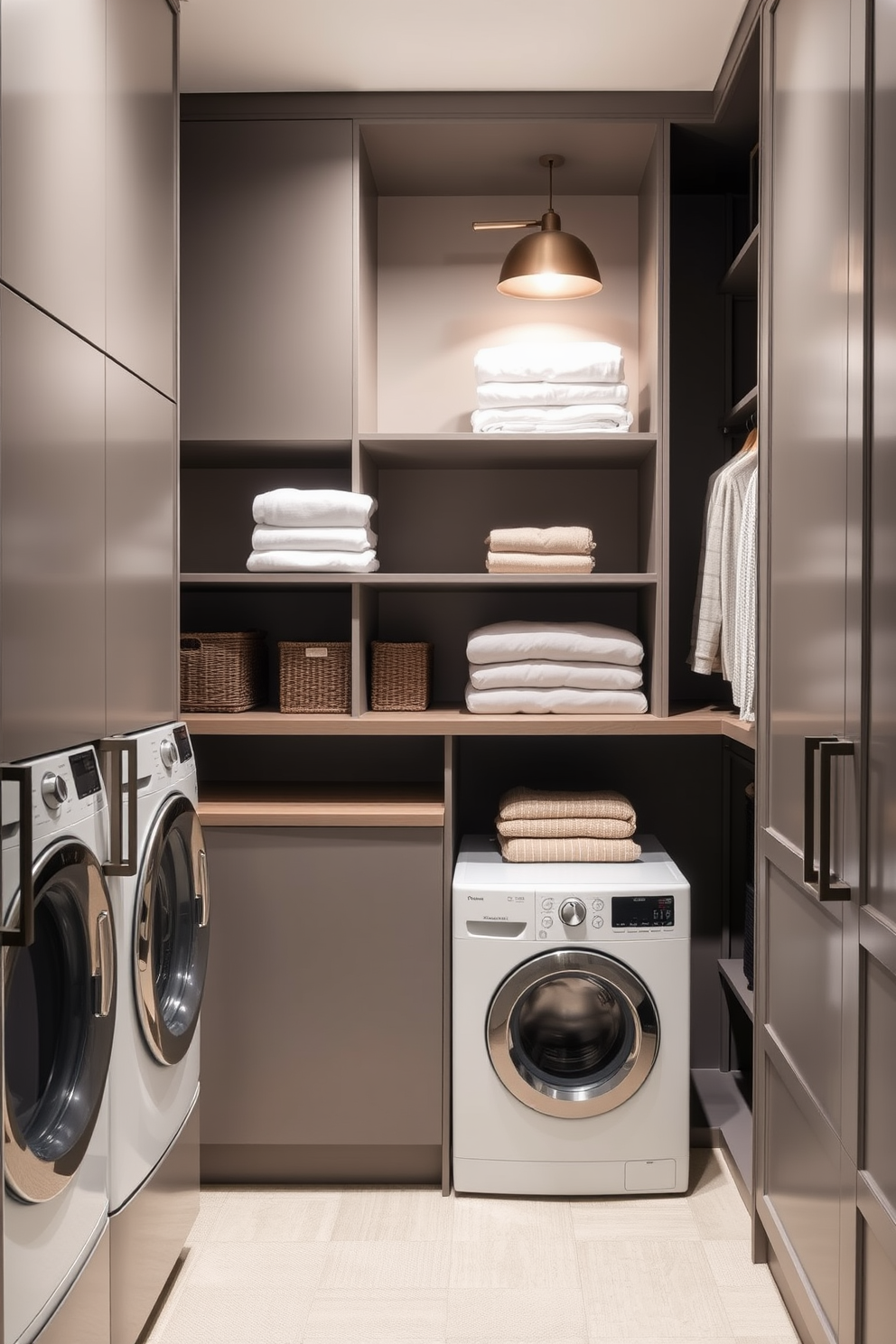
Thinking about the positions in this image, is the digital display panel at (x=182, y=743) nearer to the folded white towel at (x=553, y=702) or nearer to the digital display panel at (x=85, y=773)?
the digital display panel at (x=85, y=773)

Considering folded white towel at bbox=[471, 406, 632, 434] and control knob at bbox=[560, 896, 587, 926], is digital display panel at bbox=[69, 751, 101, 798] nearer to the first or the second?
control knob at bbox=[560, 896, 587, 926]

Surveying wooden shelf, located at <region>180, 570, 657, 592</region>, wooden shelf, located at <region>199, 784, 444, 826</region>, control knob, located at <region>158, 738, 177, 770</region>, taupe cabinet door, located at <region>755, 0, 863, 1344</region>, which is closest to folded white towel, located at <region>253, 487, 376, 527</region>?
wooden shelf, located at <region>180, 570, 657, 592</region>

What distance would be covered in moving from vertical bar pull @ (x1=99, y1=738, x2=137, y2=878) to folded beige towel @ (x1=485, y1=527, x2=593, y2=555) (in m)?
1.25

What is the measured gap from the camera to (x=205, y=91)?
2.71 meters

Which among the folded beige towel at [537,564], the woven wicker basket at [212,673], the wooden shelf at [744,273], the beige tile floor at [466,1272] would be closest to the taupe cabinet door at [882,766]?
the beige tile floor at [466,1272]

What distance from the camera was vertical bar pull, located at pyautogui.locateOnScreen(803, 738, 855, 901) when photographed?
1.60 meters

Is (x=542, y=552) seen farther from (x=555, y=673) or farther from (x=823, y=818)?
(x=823, y=818)

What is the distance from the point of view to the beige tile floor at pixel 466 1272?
2102mm

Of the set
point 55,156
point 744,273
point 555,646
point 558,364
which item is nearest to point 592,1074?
point 555,646

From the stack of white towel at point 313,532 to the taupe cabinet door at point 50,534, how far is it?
923 mm

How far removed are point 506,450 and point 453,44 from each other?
3.04ft

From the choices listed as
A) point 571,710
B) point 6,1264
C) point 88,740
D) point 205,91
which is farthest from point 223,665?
point 6,1264

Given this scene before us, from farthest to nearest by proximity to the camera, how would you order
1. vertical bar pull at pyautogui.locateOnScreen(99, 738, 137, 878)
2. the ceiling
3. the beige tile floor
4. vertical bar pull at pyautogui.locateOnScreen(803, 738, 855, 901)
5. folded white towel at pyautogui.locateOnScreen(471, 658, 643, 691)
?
folded white towel at pyautogui.locateOnScreen(471, 658, 643, 691), the ceiling, the beige tile floor, vertical bar pull at pyautogui.locateOnScreen(99, 738, 137, 878), vertical bar pull at pyautogui.locateOnScreen(803, 738, 855, 901)

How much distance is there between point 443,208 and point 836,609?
2.01 metres
